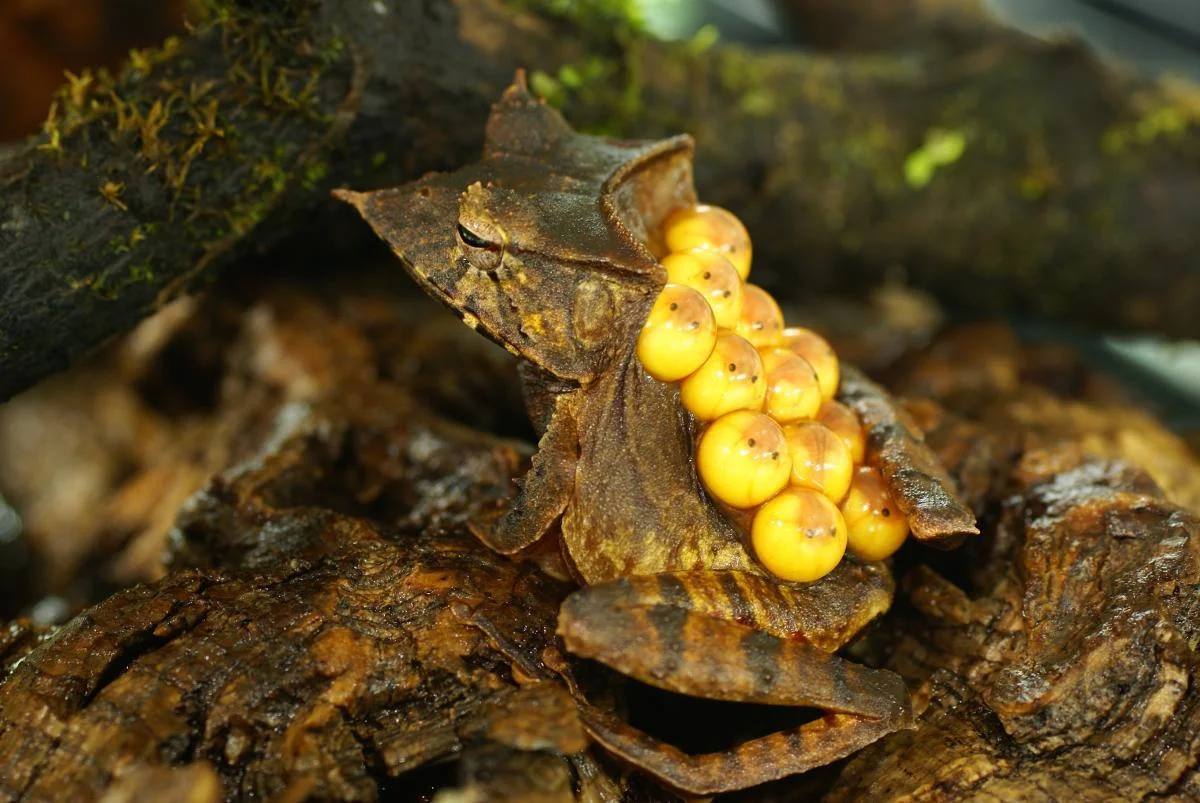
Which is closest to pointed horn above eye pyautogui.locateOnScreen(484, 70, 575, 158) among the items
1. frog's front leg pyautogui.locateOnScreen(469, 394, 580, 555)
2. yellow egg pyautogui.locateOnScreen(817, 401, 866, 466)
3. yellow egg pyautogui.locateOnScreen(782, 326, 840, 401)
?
frog's front leg pyautogui.locateOnScreen(469, 394, 580, 555)

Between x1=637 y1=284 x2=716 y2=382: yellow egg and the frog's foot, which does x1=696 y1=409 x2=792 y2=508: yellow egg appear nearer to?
x1=637 y1=284 x2=716 y2=382: yellow egg

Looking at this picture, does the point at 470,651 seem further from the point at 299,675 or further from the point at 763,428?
the point at 763,428

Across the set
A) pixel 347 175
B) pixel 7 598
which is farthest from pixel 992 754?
pixel 7 598

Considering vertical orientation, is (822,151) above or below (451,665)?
above

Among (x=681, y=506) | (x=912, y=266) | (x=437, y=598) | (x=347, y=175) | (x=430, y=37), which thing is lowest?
(x=912, y=266)

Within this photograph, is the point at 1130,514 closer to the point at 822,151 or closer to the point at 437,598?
the point at 437,598

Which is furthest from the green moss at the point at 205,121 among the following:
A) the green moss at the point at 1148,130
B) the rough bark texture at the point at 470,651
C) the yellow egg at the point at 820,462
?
the green moss at the point at 1148,130

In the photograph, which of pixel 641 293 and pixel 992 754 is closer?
pixel 992 754
